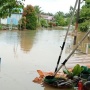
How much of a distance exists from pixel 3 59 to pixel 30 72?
370 cm

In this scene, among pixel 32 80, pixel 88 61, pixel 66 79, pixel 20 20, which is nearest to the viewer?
pixel 66 79

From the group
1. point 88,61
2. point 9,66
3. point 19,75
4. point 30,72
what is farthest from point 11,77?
point 88,61

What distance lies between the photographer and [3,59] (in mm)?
16828

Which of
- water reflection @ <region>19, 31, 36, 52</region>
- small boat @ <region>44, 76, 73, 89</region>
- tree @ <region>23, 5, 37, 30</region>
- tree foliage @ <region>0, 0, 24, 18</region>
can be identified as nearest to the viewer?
tree foliage @ <region>0, 0, 24, 18</region>

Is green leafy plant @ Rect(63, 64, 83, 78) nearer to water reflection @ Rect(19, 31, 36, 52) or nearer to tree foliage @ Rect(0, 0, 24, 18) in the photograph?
tree foliage @ Rect(0, 0, 24, 18)

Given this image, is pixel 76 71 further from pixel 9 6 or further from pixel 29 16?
pixel 29 16

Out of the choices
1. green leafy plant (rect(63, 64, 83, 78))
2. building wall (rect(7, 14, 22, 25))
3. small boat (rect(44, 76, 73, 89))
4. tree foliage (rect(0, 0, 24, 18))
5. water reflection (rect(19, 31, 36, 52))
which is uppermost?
tree foliage (rect(0, 0, 24, 18))

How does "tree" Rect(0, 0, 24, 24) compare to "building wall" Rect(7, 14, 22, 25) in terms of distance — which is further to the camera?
"building wall" Rect(7, 14, 22, 25)

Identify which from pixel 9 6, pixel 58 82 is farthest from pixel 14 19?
pixel 9 6

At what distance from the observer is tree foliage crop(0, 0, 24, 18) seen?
9.24 meters

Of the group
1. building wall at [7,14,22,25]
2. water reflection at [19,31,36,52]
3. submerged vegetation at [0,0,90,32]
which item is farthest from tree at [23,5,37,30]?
water reflection at [19,31,36,52]

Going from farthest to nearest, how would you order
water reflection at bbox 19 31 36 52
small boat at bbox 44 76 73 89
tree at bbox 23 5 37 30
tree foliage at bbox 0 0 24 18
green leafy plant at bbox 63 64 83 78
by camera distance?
tree at bbox 23 5 37 30 < water reflection at bbox 19 31 36 52 < green leafy plant at bbox 63 64 83 78 < small boat at bbox 44 76 73 89 < tree foliage at bbox 0 0 24 18

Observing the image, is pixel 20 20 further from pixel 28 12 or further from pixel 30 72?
pixel 30 72

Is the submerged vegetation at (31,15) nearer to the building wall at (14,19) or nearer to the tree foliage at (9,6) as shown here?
the tree foliage at (9,6)
